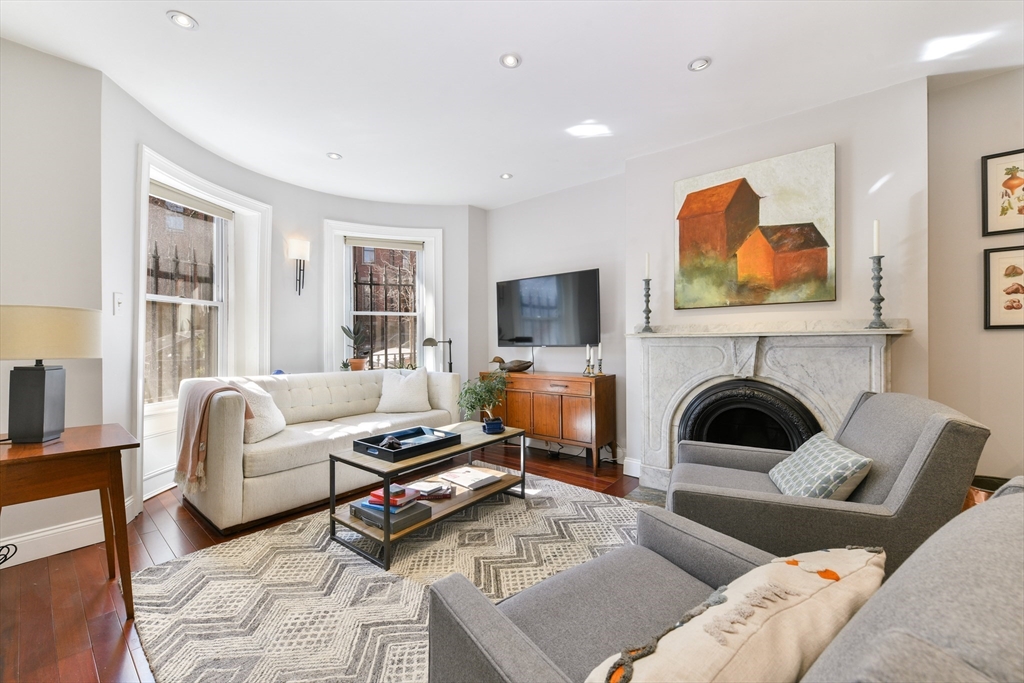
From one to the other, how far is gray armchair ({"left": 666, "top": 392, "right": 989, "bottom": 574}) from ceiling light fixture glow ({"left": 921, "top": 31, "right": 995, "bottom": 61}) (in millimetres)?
1871

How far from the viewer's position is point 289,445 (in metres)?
2.65

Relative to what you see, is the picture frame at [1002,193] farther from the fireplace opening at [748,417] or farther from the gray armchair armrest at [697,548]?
the gray armchair armrest at [697,548]

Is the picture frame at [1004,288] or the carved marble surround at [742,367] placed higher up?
the picture frame at [1004,288]

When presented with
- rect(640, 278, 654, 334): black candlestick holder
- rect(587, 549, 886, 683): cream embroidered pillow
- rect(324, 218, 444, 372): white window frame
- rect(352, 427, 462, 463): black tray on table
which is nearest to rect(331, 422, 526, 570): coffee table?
rect(352, 427, 462, 463): black tray on table

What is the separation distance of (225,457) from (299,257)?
2.24 m

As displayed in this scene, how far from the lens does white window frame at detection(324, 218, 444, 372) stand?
4344mm

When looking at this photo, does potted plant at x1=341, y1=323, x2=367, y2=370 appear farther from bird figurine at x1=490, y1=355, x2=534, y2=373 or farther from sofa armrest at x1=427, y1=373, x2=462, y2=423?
bird figurine at x1=490, y1=355, x2=534, y2=373

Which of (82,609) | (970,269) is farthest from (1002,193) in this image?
(82,609)

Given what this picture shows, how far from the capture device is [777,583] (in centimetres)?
67

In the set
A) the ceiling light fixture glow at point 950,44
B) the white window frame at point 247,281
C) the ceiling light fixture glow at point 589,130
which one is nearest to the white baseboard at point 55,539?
the white window frame at point 247,281

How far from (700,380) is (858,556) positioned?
94.6 inches

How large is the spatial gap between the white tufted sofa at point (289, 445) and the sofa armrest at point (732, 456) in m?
2.15

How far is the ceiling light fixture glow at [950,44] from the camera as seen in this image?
210 cm

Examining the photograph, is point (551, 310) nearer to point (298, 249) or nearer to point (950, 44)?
point (298, 249)
